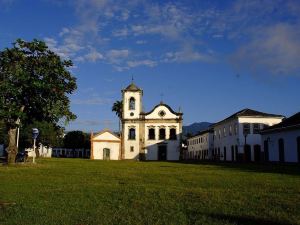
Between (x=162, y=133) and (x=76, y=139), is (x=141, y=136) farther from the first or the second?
(x=76, y=139)

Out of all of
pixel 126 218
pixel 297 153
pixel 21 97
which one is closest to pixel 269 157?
pixel 297 153

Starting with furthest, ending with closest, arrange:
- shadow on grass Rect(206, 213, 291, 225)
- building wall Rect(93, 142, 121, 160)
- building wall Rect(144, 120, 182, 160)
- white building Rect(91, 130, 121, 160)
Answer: building wall Rect(93, 142, 121, 160) → white building Rect(91, 130, 121, 160) → building wall Rect(144, 120, 182, 160) → shadow on grass Rect(206, 213, 291, 225)

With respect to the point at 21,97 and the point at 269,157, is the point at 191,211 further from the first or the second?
the point at 269,157

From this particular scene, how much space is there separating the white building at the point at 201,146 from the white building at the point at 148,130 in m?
15.4

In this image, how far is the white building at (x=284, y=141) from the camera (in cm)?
3845

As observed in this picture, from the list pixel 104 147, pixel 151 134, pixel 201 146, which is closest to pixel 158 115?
pixel 151 134

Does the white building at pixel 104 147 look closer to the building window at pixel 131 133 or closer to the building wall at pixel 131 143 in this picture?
the building wall at pixel 131 143

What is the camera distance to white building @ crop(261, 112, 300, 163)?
38447 millimetres

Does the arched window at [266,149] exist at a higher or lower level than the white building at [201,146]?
lower

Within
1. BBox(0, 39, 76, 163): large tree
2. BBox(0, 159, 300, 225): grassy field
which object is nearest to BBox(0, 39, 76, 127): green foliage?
BBox(0, 39, 76, 163): large tree

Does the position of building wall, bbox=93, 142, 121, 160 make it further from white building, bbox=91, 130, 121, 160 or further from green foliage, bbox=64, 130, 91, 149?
green foliage, bbox=64, 130, 91, 149

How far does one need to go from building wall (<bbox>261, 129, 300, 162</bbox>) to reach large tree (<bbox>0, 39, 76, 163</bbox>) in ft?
72.2

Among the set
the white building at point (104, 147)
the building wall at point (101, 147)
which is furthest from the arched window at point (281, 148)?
the building wall at point (101, 147)

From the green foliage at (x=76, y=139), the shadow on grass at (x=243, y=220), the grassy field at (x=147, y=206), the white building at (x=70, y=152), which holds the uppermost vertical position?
the green foliage at (x=76, y=139)
